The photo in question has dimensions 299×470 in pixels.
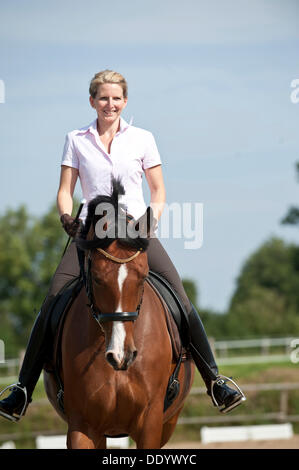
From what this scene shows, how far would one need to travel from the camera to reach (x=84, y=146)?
19.6 feet

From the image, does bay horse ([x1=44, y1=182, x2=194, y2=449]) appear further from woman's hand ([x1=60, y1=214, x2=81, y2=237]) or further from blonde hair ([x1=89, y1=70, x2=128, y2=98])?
blonde hair ([x1=89, y1=70, x2=128, y2=98])

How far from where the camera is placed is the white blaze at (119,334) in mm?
4914

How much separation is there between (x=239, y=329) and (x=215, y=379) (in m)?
41.2

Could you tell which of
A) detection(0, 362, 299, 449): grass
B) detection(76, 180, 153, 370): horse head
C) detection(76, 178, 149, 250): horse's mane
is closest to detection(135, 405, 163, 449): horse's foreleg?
detection(76, 180, 153, 370): horse head

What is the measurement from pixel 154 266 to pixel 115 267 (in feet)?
5.11

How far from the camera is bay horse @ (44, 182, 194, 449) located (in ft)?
16.6

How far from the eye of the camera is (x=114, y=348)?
4.92 metres

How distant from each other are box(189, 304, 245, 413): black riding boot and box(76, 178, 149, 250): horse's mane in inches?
62.6

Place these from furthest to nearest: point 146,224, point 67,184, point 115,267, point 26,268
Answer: point 26,268, point 67,184, point 146,224, point 115,267

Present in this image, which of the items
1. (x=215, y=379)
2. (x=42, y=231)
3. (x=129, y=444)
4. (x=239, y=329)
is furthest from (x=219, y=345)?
(x=215, y=379)

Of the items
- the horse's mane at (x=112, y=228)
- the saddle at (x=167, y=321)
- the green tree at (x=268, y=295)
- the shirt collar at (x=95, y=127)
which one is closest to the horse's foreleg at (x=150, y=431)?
the saddle at (x=167, y=321)

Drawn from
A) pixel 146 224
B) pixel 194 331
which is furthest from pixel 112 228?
pixel 194 331

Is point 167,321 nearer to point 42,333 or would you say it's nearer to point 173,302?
point 173,302
